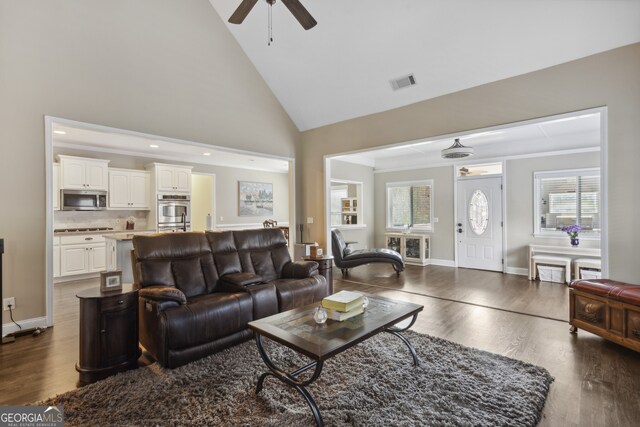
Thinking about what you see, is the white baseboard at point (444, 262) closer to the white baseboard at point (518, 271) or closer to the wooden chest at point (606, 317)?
the white baseboard at point (518, 271)

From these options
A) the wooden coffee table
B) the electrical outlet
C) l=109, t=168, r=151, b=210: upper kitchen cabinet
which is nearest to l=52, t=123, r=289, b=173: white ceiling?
l=109, t=168, r=151, b=210: upper kitchen cabinet

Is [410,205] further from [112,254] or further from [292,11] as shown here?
[112,254]

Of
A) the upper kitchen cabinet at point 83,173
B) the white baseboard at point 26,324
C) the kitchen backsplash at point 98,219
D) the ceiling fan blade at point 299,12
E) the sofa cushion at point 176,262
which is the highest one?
the ceiling fan blade at point 299,12

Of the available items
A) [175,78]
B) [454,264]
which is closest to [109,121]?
[175,78]

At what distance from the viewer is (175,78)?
14.6 feet

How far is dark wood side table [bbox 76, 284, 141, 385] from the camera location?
2361mm

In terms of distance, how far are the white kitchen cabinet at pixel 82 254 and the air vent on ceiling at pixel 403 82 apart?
611 cm

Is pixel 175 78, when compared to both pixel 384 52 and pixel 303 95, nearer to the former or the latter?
pixel 303 95

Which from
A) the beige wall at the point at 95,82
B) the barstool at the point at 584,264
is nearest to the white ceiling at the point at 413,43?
the beige wall at the point at 95,82

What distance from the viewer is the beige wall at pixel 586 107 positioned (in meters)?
3.13

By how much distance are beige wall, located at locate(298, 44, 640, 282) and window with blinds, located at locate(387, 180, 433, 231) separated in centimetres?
311

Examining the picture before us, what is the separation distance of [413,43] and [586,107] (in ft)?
→ 6.77

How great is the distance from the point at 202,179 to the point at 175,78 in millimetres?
4485

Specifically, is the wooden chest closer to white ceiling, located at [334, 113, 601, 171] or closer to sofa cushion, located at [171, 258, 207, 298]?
white ceiling, located at [334, 113, 601, 171]
